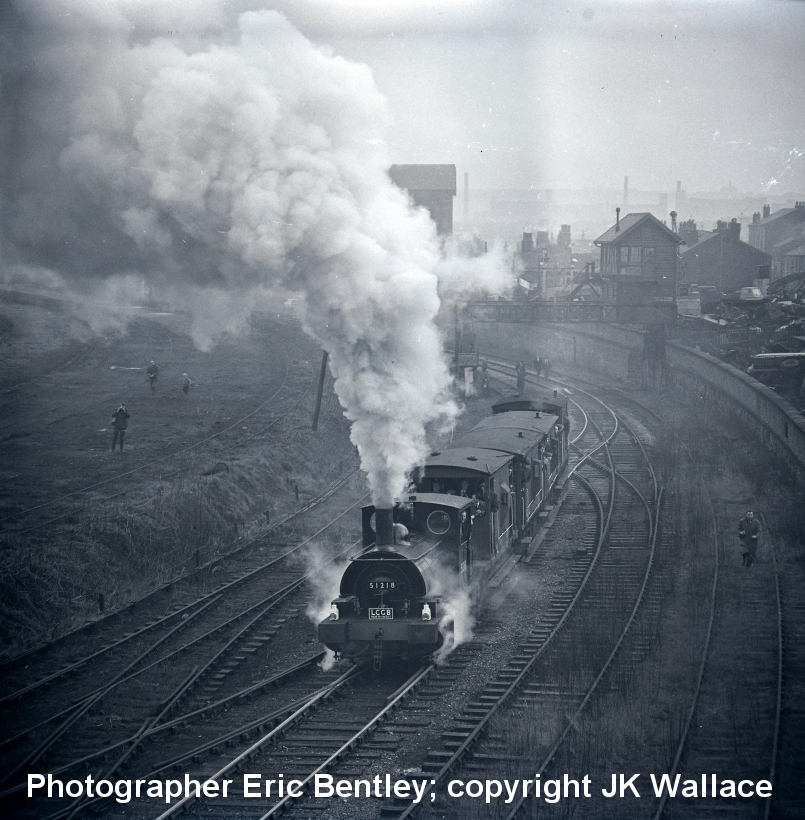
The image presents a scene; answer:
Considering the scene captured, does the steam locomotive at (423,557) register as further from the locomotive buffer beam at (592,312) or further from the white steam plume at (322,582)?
the locomotive buffer beam at (592,312)

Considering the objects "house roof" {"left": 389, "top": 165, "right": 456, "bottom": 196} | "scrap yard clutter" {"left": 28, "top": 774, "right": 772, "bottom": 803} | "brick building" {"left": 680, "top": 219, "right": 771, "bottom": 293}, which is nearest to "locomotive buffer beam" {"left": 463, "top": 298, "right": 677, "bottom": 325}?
"house roof" {"left": 389, "top": 165, "right": 456, "bottom": 196}

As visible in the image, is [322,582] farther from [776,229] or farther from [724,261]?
[776,229]

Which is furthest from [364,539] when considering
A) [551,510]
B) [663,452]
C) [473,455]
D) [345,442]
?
[663,452]

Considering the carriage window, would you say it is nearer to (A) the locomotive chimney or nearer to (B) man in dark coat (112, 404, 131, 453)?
(A) the locomotive chimney

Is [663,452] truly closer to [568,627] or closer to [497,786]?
[568,627]

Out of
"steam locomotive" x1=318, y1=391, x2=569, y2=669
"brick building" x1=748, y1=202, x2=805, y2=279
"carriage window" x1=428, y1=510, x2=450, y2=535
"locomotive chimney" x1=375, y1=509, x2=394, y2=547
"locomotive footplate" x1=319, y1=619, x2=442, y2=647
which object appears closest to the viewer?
"locomotive footplate" x1=319, y1=619, x2=442, y2=647

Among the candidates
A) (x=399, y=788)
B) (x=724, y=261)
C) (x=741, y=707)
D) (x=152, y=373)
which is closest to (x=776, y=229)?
(x=724, y=261)

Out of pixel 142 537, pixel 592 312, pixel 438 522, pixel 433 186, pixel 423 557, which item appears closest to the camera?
pixel 423 557
